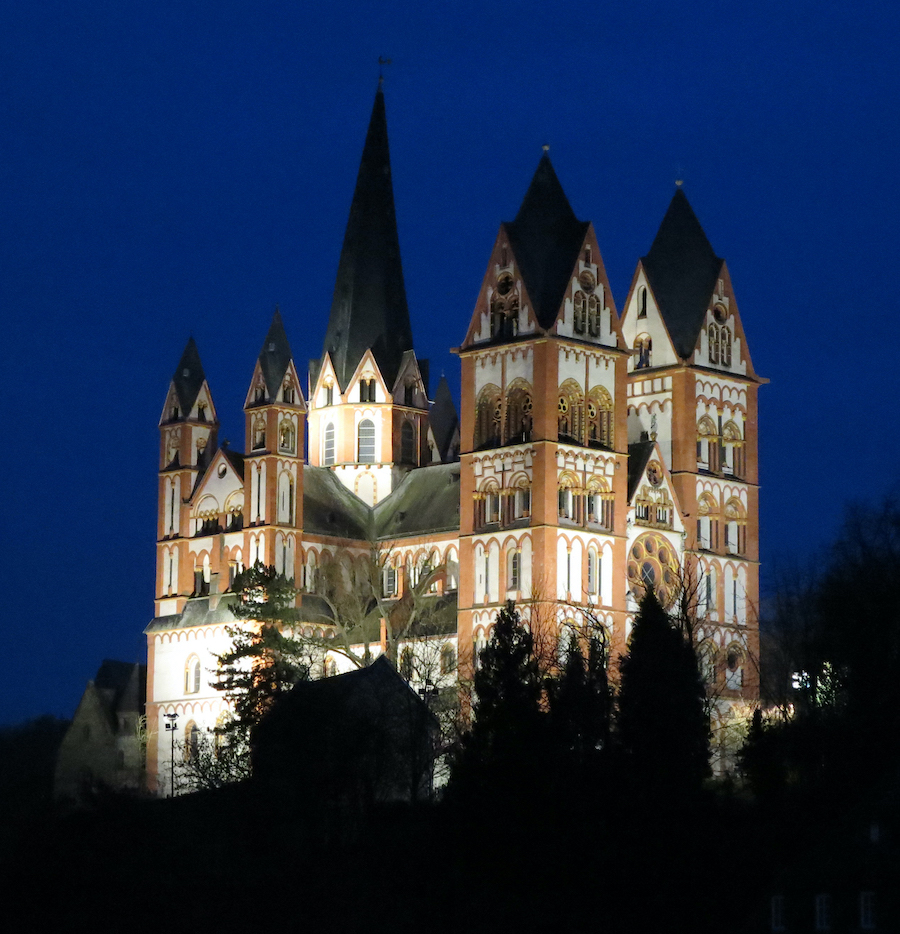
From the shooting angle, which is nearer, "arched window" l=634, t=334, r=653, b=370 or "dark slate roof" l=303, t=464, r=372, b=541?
"arched window" l=634, t=334, r=653, b=370

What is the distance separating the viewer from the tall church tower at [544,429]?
378 feet

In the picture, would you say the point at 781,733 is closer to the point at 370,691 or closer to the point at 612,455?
the point at 370,691

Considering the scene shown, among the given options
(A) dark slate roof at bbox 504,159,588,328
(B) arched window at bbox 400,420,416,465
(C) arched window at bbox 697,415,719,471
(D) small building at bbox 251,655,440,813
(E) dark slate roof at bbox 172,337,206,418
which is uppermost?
(A) dark slate roof at bbox 504,159,588,328

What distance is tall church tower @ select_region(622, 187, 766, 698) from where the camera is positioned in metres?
121

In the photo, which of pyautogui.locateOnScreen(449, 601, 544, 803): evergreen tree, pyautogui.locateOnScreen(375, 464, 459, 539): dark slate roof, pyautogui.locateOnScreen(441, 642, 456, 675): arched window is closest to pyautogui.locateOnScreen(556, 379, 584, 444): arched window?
pyautogui.locateOnScreen(375, 464, 459, 539): dark slate roof

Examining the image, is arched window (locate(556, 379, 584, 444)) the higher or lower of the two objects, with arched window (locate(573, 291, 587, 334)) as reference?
lower

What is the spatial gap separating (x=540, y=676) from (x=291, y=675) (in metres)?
17.3

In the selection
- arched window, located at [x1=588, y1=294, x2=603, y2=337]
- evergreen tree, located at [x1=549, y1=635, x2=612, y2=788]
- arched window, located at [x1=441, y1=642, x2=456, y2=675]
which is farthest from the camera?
arched window, located at [x1=588, y1=294, x2=603, y2=337]

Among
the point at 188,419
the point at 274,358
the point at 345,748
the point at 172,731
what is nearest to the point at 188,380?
the point at 188,419

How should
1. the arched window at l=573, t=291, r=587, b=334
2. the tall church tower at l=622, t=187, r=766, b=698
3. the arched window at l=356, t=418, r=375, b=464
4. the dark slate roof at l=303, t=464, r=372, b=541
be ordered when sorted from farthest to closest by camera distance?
the arched window at l=356, t=418, r=375, b=464, the dark slate roof at l=303, t=464, r=372, b=541, the tall church tower at l=622, t=187, r=766, b=698, the arched window at l=573, t=291, r=587, b=334

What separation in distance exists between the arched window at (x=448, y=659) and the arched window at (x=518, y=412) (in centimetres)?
922

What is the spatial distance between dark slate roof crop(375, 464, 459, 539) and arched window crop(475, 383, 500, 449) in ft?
18.8

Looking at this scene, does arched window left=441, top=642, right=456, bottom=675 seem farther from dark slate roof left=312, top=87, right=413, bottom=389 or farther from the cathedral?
dark slate roof left=312, top=87, right=413, bottom=389

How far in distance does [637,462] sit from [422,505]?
12113 millimetres
